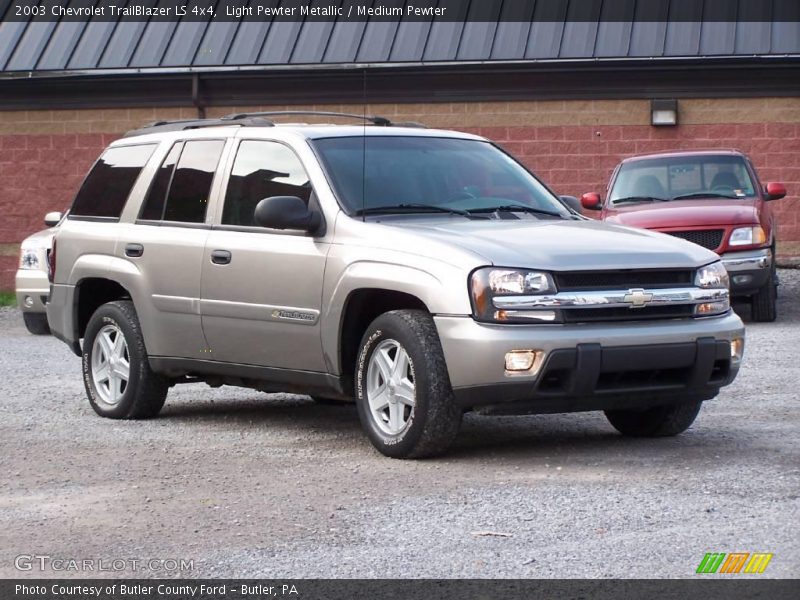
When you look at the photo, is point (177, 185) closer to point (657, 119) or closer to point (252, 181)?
point (252, 181)

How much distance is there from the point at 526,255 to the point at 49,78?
16526mm

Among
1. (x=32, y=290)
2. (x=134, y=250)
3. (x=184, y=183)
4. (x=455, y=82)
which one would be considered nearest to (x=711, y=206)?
(x=455, y=82)

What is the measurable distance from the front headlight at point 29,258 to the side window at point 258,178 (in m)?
7.89

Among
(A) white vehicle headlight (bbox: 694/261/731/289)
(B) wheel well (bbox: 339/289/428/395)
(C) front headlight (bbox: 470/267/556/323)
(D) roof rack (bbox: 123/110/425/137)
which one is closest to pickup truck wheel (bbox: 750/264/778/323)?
(D) roof rack (bbox: 123/110/425/137)

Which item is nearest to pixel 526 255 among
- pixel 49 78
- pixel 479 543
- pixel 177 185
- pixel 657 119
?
pixel 479 543

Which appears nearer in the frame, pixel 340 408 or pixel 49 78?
pixel 340 408

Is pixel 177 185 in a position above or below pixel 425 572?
above

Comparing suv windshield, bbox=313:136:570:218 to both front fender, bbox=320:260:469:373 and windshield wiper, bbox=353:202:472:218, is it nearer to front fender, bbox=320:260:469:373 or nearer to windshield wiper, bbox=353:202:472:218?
windshield wiper, bbox=353:202:472:218

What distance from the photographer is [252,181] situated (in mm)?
8523

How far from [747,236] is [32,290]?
7.51 metres

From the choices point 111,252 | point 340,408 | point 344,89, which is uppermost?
point 344,89

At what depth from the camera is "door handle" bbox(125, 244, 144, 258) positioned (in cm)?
907

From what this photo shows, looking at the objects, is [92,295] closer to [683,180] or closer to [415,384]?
[415,384]

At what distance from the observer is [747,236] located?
50.3 ft
